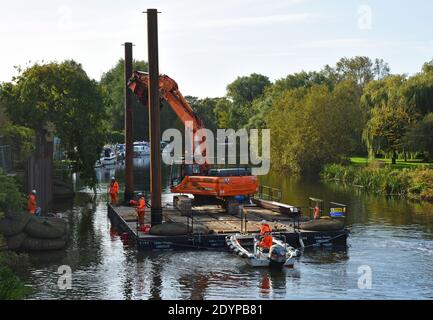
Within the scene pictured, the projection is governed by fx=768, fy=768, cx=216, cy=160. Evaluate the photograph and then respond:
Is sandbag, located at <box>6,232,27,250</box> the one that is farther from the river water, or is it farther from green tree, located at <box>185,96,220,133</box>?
green tree, located at <box>185,96,220,133</box>

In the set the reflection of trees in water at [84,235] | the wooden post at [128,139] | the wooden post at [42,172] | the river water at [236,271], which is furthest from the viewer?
the wooden post at [128,139]

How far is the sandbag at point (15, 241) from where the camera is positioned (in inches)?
1288

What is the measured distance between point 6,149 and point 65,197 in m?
14.9

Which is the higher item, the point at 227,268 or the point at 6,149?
the point at 6,149

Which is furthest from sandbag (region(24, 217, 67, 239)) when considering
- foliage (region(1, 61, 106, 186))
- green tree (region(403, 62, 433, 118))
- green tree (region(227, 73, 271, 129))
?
green tree (region(227, 73, 271, 129))

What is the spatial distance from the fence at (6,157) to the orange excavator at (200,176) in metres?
7.98

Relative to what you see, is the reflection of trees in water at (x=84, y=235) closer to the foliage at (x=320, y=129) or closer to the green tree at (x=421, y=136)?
the green tree at (x=421, y=136)

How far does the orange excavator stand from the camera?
1633 inches

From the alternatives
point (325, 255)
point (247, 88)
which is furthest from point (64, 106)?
point (247, 88)

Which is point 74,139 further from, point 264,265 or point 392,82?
point 392,82

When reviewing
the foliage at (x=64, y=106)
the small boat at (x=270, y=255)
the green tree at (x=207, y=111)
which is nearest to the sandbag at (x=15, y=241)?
the small boat at (x=270, y=255)
